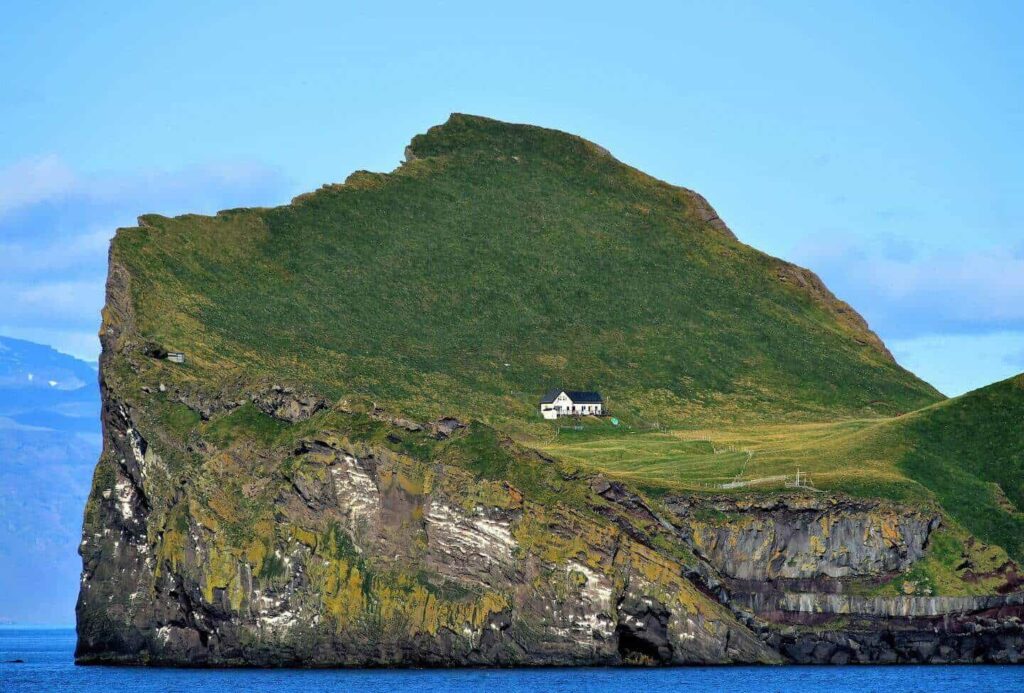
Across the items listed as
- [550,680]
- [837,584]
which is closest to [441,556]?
[550,680]

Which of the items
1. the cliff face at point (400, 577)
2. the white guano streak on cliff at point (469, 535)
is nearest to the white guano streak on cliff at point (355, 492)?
the cliff face at point (400, 577)

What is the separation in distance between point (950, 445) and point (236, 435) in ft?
254

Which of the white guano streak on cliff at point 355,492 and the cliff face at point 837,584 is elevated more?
the white guano streak on cliff at point 355,492

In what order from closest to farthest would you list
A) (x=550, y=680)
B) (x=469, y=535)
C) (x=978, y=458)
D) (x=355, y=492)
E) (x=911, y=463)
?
(x=550, y=680) → (x=469, y=535) → (x=355, y=492) → (x=911, y=463) → (x=978, y=458)

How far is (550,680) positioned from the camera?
410 feet

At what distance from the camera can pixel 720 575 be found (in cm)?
14975

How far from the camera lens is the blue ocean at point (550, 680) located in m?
120

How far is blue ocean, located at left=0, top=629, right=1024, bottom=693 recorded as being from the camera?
119562mm

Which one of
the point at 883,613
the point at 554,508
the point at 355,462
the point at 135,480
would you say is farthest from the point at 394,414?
the point at 883,613

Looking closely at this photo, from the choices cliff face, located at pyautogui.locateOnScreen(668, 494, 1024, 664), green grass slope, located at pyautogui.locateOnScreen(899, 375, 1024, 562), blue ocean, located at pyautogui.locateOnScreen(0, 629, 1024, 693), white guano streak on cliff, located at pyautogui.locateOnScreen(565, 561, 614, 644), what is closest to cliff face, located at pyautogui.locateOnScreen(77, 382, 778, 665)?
white guano streak on cliff, located at pyautogui.locateOnScreen(565, 561, 614, 644)

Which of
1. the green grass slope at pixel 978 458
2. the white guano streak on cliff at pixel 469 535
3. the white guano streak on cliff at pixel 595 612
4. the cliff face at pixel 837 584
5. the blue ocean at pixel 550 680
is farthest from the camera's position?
the green grass slope at pixel 978 458

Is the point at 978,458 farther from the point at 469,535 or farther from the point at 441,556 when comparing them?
the point at 441,556

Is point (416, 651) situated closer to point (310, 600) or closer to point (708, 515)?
point (310, 600)

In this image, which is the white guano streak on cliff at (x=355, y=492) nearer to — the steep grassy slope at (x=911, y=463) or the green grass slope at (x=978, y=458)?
the steep grassy slope at (x=911, y=463)
